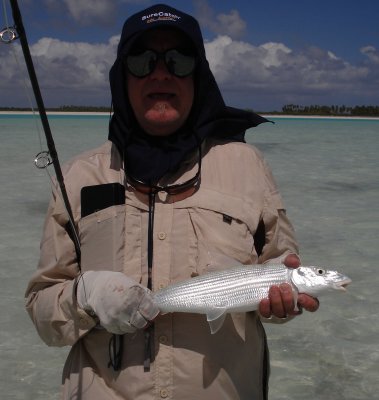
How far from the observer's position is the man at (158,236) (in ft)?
7.86

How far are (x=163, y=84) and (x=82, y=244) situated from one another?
824 mm

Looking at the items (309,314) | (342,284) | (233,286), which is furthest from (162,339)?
(309,314)

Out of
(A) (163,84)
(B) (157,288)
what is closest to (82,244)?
(B) (157,288)

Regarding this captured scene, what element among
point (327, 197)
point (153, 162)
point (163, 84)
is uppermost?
point (163, 84)

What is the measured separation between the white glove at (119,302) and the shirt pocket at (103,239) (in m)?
0.14

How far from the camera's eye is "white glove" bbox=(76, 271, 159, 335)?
2291 millimetres

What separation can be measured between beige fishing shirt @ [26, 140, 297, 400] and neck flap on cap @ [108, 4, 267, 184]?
0.28ft

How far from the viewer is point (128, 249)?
252 centimetres

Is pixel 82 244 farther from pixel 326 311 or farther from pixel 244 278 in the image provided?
pixel 326 311

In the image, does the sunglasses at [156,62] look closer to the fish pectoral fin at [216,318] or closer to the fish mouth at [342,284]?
the fish pectoral fin at [216,318]

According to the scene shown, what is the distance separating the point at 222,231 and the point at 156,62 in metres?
0.83

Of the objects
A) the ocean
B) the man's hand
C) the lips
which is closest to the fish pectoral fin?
the man's hand

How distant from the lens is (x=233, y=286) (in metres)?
2.52

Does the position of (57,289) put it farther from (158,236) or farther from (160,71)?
(160,71)
